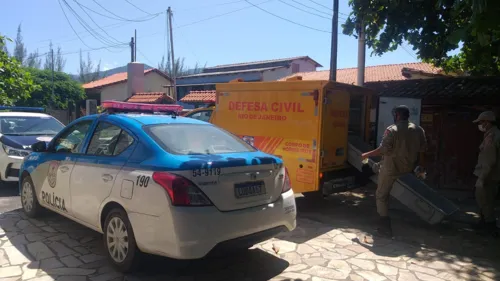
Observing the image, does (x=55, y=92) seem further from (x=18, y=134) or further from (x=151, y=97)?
(x=18, y=134)

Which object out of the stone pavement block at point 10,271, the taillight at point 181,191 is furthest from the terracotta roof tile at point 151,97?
the taillight at point 181,191

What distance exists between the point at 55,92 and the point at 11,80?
16.4 meters

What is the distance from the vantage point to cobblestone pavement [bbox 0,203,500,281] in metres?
3.72

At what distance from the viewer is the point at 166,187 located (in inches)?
124

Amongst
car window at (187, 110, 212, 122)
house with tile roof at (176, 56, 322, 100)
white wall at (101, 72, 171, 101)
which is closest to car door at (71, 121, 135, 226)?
car window at (187, 110, 212, 122)

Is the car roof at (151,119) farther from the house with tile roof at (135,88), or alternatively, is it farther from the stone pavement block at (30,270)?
the house with tile roof at (135,88)

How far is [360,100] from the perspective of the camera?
7.20m

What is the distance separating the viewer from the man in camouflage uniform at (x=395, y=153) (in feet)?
17.0

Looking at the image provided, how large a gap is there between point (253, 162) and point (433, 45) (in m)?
6.34

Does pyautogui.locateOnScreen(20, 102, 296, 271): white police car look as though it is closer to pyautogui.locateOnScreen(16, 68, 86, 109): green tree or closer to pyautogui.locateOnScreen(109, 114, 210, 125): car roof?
pyautogui.locateOnScreen(109, 114, 210, 125): car roof

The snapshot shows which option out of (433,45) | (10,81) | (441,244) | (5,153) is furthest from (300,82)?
(10,81)

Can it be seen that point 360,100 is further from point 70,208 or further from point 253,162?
point 70,208

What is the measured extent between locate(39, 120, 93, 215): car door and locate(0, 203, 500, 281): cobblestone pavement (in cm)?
44

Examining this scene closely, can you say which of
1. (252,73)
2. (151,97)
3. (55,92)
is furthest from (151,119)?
(55,92)
